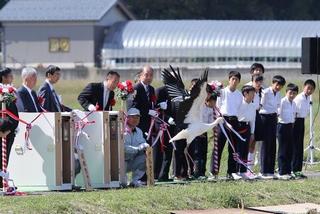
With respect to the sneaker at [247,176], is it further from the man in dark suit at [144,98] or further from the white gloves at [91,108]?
the white gloves at [91,108]

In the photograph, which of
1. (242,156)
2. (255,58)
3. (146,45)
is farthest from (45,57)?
(242,156)

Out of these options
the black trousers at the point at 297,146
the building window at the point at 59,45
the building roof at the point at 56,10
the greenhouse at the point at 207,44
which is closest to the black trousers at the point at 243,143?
the black trousers at the point at 297,146

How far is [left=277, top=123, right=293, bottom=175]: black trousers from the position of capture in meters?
18.4

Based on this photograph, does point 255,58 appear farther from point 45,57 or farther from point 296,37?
point 45,57

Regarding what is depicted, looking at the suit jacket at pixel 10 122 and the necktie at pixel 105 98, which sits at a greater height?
the necktie at pixel 105 98

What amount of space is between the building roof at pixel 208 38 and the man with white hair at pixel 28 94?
154 ft

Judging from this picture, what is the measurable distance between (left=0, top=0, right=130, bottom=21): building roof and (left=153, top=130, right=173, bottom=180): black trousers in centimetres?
5542

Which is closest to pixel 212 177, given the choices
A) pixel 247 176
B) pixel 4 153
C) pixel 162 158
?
pixel 247 176

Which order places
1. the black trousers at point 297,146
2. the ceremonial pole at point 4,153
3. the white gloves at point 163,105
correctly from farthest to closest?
the black trousers at point 297,146 < the white gloves at point 163,105 < the ceremonial pole at point 4,153

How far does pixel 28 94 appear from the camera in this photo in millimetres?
15336

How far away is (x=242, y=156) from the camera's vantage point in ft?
58.0

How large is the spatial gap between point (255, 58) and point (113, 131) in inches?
1960

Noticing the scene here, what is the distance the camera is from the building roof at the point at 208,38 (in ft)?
209

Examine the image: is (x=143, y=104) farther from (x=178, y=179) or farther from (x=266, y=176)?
(x=266, y=176)
